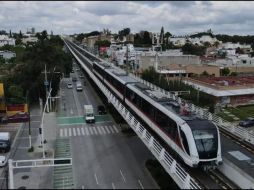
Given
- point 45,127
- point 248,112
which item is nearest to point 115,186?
point 45,127

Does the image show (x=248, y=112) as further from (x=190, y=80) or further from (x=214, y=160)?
(x=214, y=160)

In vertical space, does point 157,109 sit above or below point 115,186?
above

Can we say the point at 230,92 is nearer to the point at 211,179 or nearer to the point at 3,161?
the point at 3,161

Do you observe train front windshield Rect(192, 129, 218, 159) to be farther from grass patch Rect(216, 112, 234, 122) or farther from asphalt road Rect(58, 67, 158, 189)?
grass patch Rect(216, 112, 234, 122)

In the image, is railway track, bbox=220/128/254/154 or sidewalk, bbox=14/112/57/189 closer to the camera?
sidewalk, bbox=14/112/57/189

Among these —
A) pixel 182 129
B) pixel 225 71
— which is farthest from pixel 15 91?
pixel 225 71

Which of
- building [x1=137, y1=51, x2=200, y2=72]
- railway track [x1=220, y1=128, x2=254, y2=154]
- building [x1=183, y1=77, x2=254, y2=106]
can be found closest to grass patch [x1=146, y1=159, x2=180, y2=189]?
railway track [x1=220, y1=128, x2=254, y2=154]
